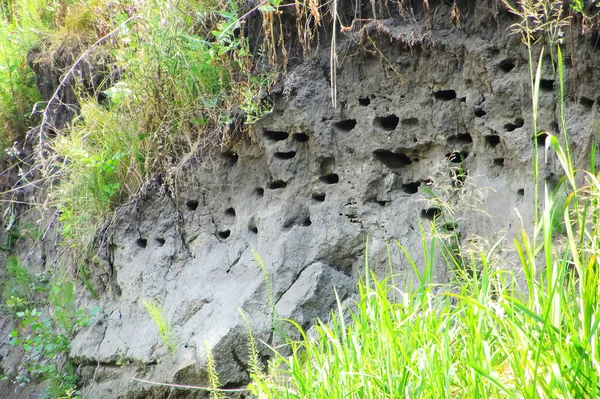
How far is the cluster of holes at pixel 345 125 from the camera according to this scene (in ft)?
13.9

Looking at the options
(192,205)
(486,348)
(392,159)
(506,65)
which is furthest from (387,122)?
(486,348)

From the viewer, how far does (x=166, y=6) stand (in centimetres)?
483

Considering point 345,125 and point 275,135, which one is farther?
point 275,135

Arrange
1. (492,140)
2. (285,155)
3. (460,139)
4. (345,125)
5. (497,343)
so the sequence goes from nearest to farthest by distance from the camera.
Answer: (497,343), (492,140), (460,139), (345,125), (285,155)

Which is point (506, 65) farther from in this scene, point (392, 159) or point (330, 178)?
point (330, 178)

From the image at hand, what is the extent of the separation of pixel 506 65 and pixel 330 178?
1.24 m

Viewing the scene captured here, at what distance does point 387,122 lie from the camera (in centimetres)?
412

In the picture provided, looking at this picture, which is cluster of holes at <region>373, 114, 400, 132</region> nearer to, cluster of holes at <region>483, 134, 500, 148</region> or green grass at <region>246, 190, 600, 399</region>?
cluster of holes at <region>483, 134, 500, 148</region>

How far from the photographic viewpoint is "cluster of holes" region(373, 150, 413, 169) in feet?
13.4

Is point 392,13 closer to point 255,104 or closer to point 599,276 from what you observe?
point 255,104

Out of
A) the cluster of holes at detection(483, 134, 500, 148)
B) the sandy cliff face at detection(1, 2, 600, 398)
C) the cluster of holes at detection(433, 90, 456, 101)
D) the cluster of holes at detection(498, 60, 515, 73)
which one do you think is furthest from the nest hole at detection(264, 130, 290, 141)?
the cluster of holes at detection(498, 60, 515, 73)

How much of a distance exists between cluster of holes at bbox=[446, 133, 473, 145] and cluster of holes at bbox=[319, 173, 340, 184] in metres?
0.74

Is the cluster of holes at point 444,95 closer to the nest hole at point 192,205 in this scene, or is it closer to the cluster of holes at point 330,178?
the cluster of holes at point 330,178

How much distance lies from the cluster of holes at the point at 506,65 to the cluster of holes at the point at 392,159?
0.75m
